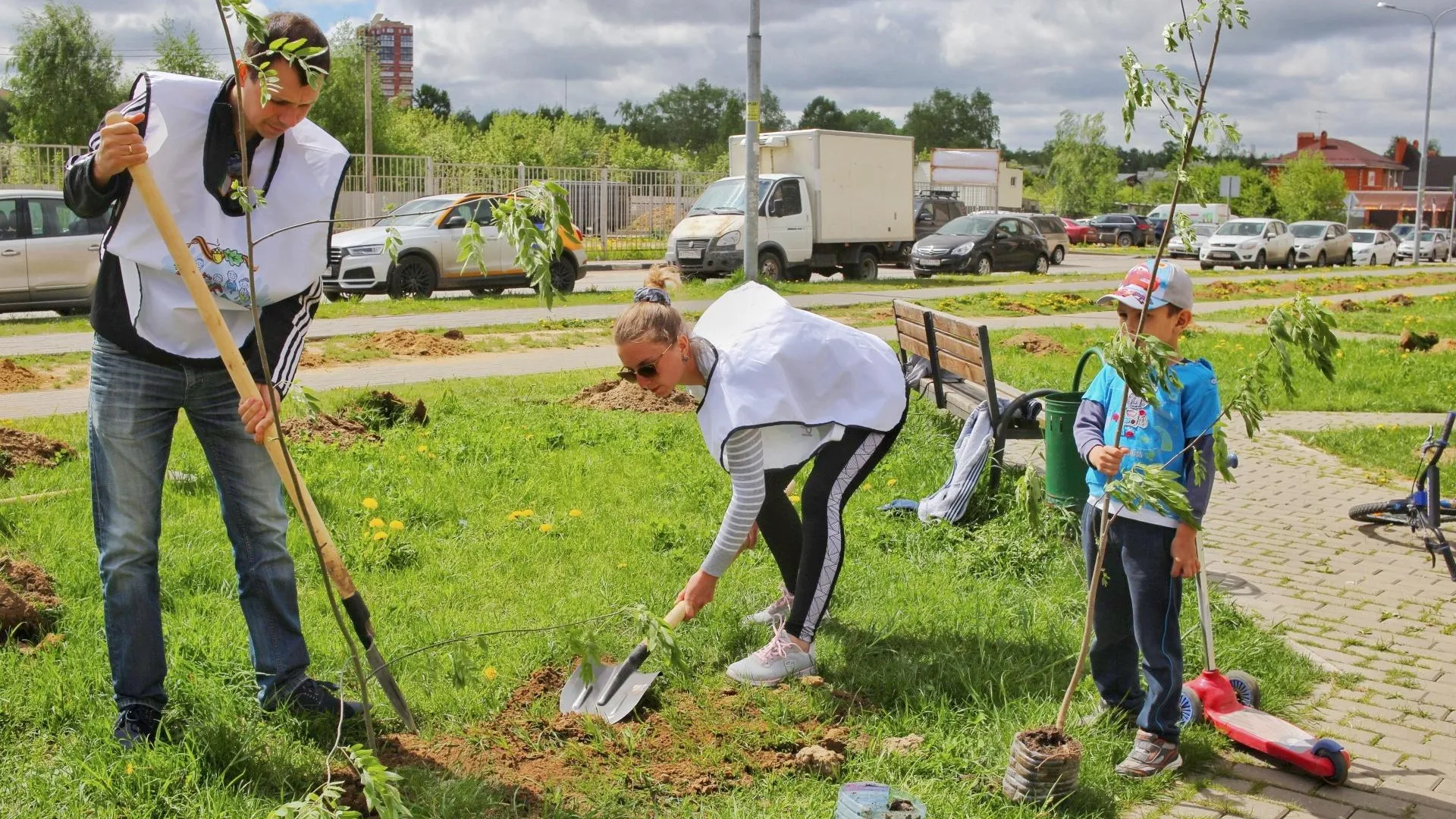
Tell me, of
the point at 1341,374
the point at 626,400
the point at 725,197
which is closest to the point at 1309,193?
the point at 725,197

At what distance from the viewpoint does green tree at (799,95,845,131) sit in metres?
119

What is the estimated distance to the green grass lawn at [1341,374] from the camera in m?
10.3

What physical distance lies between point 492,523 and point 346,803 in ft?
8.85

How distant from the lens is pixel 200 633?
4.19 meters

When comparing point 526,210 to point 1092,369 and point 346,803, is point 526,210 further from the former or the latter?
point 1092,369

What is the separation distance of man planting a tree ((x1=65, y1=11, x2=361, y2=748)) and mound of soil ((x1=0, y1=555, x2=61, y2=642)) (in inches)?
39.9

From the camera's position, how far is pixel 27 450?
6.84m

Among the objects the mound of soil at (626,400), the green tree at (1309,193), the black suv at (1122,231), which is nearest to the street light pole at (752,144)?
the mound of soil at (626,400)

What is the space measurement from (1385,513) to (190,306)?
593 cm

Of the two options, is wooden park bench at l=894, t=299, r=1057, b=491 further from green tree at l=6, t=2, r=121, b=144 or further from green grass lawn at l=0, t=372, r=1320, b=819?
green tree at l=6, t=2, r=121, b=144

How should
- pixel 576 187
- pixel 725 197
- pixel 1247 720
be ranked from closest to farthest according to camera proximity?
pixel 1247 720
pixel 725 197
pixel 576 187

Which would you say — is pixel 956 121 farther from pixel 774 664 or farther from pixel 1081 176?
pixel 774 664

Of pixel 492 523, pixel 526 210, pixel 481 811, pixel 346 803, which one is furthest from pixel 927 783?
pixel 492 523

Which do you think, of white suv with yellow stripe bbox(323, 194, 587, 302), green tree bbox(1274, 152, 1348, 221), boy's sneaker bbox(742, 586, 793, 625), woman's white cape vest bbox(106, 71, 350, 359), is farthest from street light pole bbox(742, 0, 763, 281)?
green tree bbox(1274, 152, 1348, 221)
